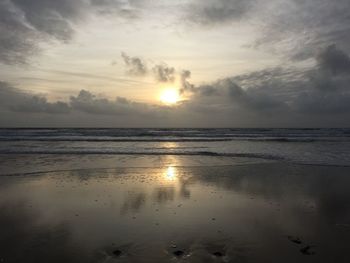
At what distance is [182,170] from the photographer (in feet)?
48.1

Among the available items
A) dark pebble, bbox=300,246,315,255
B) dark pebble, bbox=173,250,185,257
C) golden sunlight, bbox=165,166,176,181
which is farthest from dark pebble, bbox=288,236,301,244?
golden sunlight, bbox=165,166,176,181

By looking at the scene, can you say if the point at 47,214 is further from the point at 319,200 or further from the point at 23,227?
the point at 319,200

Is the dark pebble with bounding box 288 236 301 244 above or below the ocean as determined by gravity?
above

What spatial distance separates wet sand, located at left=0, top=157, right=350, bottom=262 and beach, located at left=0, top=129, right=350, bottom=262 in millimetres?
19

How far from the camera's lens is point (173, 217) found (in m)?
7.44

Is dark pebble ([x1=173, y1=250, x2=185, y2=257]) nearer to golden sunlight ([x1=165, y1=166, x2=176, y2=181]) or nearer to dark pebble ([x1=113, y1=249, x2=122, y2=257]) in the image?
dark pebble ([x1=113, y1=249, x2=122, y2=257])

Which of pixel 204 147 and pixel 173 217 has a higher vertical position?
pixel 173 217

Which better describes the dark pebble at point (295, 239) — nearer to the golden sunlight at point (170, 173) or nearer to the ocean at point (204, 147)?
the golden sunlight at point (170, 173)

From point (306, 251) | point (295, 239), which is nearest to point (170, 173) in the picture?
point (295, 239)

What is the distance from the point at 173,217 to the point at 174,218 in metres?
0.08

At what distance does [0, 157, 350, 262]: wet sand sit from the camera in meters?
5.53

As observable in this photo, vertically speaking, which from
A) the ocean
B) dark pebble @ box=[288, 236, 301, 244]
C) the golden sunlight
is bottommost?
the ocean

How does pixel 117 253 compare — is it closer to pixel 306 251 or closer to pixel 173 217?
pixel 173 217

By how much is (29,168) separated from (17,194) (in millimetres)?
5764
